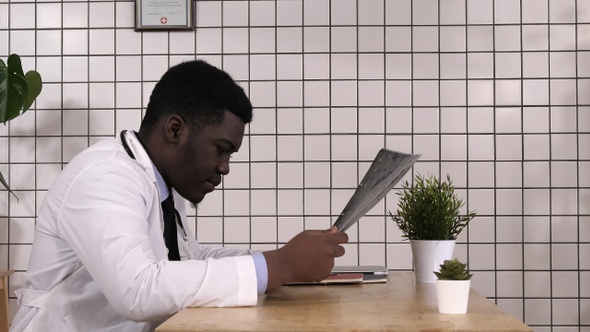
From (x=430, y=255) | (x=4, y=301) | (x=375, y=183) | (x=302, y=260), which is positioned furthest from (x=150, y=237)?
(x=4, y=301)

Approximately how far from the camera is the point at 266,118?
350cm

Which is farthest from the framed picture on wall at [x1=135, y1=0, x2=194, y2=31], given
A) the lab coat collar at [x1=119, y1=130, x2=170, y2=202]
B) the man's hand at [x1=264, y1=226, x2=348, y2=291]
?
the man's hand at [x1=264, y1=226, x2=348, y2=291]

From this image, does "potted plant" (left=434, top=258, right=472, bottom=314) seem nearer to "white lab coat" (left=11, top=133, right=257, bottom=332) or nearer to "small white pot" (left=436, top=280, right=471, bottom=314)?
"small white pot" (left=436, top=280, right=471, bottom=314)

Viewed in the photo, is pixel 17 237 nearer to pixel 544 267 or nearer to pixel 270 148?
pixel 270 148

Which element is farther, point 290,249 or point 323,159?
point 323,159

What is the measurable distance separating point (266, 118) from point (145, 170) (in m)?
1.46

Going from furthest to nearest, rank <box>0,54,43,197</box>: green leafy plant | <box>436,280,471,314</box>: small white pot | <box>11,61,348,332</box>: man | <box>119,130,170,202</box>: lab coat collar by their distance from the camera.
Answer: <box>0,54,43,197</box>: green leafy plant
<box>119,130,170,202</box>: lab coat collar
<box>11,61,348,332</box>: man
<box>436,280,471,314</box>: small white pot

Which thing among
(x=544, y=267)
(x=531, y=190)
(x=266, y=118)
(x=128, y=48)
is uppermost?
(x=128, y=48)

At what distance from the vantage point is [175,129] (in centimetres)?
216

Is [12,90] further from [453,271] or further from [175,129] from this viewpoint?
[453,271]

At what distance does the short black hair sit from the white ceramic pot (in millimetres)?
570

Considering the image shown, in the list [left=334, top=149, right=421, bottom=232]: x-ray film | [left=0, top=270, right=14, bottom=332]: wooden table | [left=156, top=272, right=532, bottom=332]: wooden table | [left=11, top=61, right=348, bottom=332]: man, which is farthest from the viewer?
[left=0, top=270, right=14, bottom=332]: wooden table

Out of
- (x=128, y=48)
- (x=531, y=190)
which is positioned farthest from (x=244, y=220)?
(x=531, y=190)

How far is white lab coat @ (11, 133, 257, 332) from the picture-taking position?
1691mm
